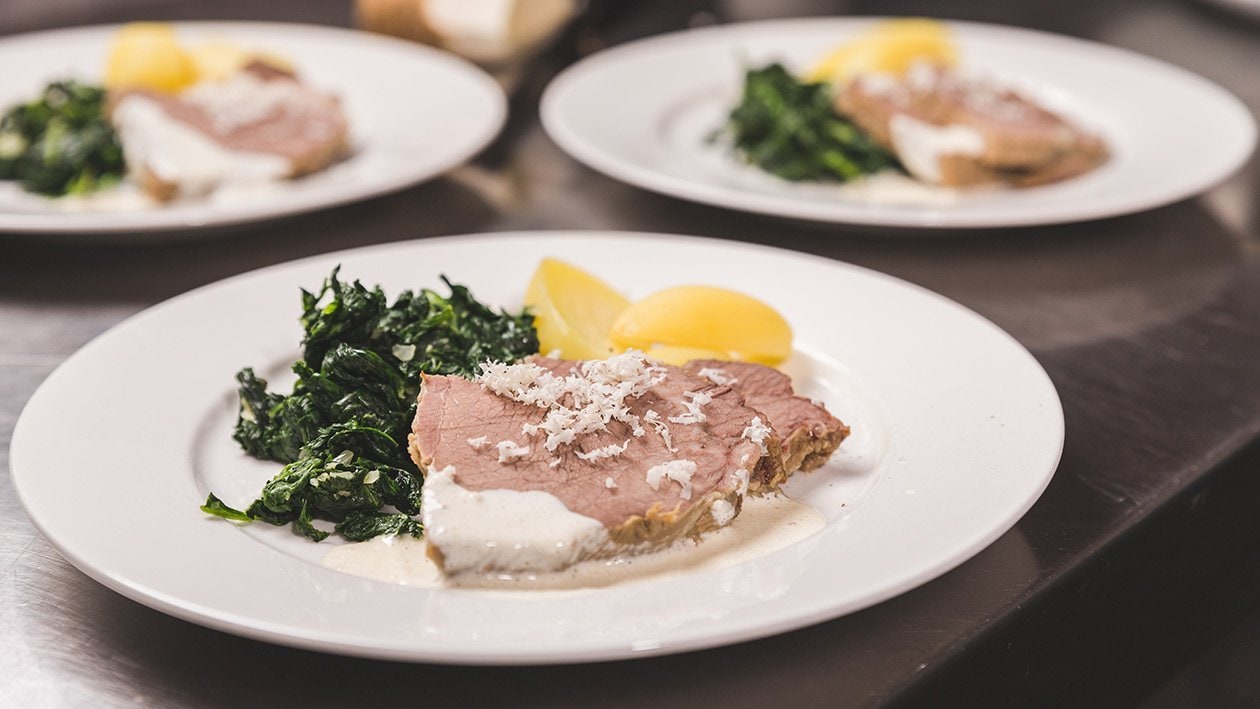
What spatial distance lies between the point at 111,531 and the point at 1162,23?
509cm

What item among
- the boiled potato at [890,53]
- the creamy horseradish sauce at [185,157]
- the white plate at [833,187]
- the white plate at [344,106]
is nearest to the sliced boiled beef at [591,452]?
the white plate at [833,187]

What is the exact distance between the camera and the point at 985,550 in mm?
1797

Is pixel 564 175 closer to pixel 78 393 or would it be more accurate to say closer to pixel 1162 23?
pixel 78 393

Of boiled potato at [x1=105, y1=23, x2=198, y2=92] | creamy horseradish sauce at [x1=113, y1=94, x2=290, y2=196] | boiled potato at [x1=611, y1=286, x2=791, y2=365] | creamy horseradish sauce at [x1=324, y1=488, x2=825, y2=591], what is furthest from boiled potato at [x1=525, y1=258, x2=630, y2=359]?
boiled potato at [x1=105, y1=23, x2=198, y2=92]

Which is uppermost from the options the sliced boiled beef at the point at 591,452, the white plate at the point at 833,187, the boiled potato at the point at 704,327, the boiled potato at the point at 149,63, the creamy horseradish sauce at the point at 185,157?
the sliced boiled beef at the point at 591,452

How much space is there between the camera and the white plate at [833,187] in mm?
2812

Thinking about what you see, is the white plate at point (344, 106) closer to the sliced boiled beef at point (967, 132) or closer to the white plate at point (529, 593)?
the white plate at point (529, 593)

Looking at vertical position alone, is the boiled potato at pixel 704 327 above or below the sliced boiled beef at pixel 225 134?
above

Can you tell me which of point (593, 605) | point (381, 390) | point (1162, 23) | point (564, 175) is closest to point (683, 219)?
point (564, 175)

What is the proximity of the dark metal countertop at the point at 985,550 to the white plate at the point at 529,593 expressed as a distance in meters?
0.10

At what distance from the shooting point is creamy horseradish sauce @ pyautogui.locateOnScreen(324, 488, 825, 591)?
155 cm

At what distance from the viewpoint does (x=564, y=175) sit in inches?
136

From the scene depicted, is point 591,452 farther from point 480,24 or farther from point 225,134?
point 480,24

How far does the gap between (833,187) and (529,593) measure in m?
2.04
